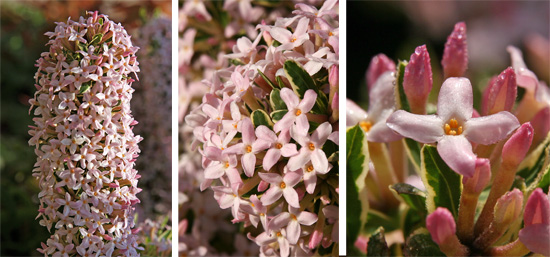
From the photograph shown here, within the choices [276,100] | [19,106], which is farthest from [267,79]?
[19,106]

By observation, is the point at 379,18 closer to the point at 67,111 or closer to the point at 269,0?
the point at 269,0

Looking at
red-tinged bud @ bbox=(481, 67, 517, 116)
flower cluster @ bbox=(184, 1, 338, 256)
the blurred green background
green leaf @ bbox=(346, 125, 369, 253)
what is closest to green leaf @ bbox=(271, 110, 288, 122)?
flower cluster @ bbox=(184, 1, 338, 256)

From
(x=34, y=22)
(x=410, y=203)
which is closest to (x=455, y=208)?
(x=410, y=203)

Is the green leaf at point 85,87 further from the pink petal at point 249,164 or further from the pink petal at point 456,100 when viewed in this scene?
the pink petal at point 456,100

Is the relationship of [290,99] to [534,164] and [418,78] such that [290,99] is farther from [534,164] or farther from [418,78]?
[534,164]

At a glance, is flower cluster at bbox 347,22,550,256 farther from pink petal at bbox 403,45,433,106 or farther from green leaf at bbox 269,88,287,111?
green leaf at bbox 269,88,287,111

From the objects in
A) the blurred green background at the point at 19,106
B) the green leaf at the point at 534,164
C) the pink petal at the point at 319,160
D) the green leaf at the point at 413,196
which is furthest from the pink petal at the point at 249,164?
the blurred green background at the point at 19,106
